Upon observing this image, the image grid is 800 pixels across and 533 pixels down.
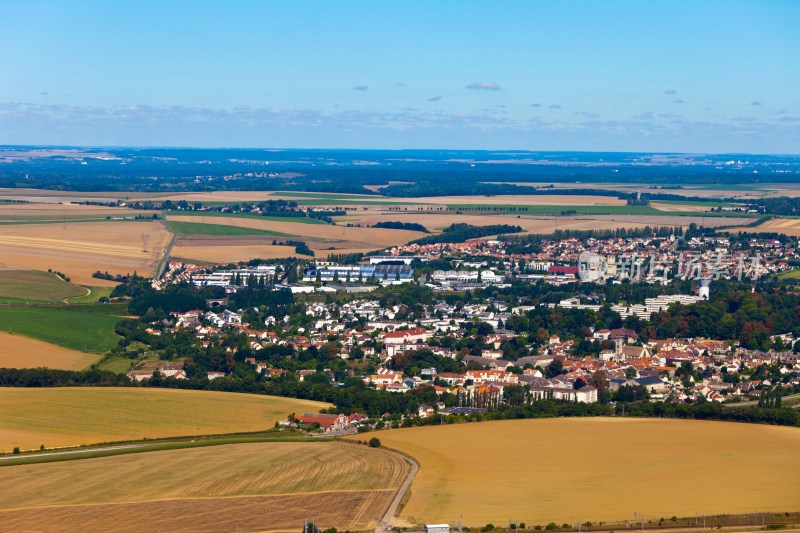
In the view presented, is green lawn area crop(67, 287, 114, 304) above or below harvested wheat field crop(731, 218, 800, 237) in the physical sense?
below

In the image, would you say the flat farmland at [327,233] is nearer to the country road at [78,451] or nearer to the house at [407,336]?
the house at [407,336]

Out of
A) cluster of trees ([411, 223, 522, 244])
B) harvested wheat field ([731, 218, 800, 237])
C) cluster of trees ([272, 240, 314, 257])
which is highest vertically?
harvested wheat field ([731, 218, 800, 237])

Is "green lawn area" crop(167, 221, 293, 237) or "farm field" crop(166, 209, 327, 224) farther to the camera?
"farm field" crop(166, 209, 327, 224)

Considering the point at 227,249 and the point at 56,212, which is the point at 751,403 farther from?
the point at 56,212

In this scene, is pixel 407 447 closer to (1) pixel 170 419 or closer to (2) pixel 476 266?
(1) pixel 170 419

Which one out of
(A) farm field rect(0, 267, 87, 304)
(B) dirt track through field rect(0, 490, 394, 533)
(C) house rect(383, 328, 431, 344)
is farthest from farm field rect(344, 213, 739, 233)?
(B) dirt track through field rect(0, 490, 394, 533)

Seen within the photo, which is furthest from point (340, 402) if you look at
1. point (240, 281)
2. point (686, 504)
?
point (240, 281)

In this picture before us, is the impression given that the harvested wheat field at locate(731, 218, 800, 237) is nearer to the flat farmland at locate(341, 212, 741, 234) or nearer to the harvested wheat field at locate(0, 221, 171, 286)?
the flat farmland at locate(341, 212, 741, 234)
